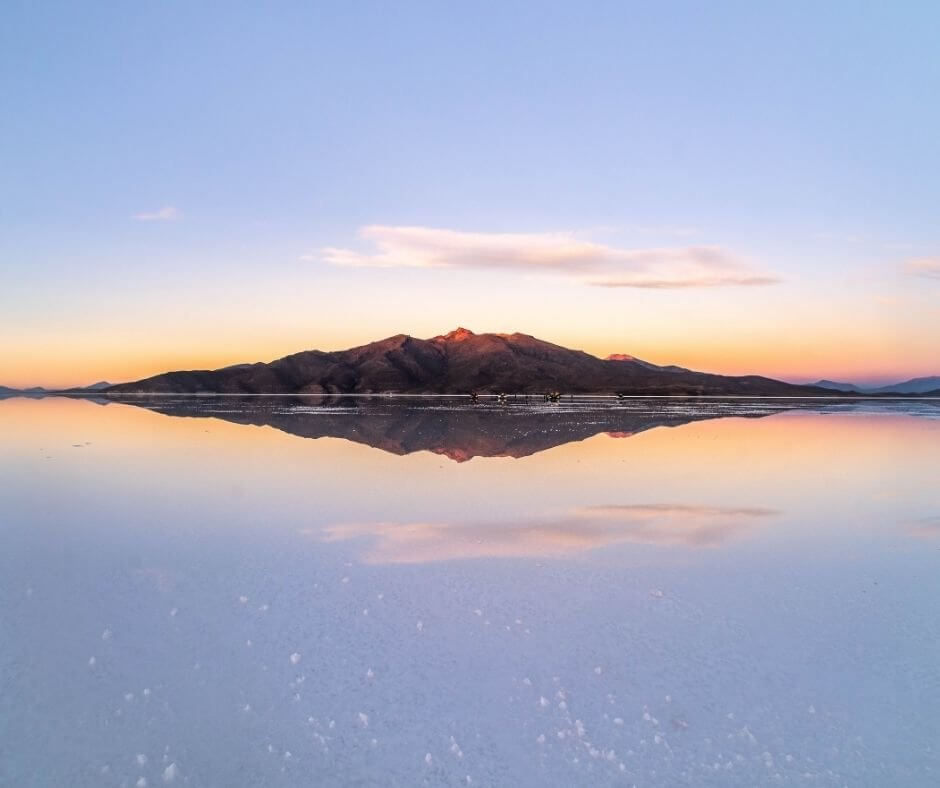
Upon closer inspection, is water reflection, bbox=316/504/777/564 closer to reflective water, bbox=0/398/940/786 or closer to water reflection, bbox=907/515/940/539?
reflective water, bbox=0/398/940/786

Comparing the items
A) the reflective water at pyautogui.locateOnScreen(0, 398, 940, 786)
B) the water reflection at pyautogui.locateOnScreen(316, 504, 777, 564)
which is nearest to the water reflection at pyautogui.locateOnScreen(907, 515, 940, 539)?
the reflective water at pyautogui.locateOnScreen(0, 398, 940, 786)

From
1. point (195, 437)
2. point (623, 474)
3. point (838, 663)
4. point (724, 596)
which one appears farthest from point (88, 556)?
point (195, 437)

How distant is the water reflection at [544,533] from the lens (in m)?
12.9

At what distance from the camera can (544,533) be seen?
14445 millimetres

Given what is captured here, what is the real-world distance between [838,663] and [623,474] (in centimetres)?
1499

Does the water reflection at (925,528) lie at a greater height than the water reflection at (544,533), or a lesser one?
lesser

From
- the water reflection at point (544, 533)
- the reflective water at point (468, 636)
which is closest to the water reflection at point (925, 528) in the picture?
the reflective water at point (468, 636)

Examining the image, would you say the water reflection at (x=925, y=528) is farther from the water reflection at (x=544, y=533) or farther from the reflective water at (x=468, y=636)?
the water reflection at (x=544, y=533)

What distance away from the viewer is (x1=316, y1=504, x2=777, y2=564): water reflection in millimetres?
12906

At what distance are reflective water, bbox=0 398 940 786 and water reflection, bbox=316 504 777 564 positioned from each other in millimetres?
94

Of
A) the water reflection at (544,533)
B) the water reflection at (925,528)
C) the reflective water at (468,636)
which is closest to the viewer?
the reflective water at (468,636)

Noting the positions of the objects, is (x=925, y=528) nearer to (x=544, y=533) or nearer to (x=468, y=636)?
(x=544, y=533)

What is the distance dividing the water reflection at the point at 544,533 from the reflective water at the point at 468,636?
0.31 ft

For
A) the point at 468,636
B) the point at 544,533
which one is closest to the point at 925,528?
the point at 544,533
